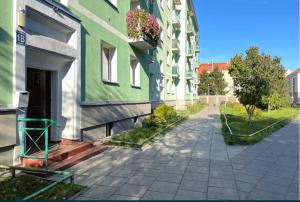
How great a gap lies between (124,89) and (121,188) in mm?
7514

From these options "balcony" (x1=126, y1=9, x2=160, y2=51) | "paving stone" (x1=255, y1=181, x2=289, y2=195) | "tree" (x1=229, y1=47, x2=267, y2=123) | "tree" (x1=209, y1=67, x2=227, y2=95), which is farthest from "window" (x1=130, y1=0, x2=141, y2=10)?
"tree" (x1=209, y1=67, x2=227, y2=95)

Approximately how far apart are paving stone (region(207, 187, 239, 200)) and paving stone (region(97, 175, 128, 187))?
1623 millimetres

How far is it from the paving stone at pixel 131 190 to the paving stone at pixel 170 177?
60 cm

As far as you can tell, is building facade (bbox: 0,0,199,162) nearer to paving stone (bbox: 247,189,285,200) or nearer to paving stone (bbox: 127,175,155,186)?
paving stone (bbox: 127,175,155,186)

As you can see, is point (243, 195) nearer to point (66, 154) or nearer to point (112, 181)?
point (112, 181)

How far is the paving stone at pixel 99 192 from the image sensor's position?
15.4 ft

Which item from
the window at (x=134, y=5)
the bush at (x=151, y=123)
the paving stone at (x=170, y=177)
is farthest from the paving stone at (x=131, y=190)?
the window at (x=134, y=5)

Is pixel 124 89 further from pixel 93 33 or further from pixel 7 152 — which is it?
pixel 7 152

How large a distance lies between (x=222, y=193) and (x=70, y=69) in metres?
5.43

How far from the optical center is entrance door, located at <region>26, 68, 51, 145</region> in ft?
24.1

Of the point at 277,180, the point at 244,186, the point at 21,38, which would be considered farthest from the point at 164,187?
the point at 21,38

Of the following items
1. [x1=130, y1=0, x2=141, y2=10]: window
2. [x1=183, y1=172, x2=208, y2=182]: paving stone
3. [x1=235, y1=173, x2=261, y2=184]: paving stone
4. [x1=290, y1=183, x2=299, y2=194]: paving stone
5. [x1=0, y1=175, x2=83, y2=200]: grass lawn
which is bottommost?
[x1=290, y1=183, x2=299, y2=194]: paving stone

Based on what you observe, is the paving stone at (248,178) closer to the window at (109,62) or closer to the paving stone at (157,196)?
the paving stone at (157,196)

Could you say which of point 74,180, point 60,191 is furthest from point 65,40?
point 60,191
